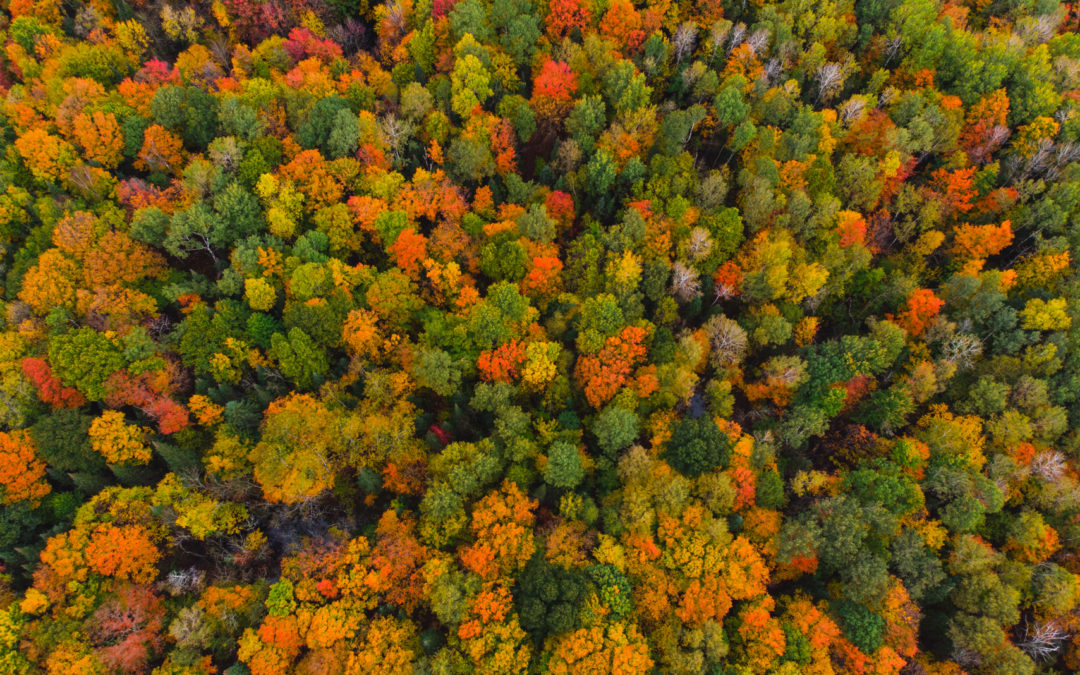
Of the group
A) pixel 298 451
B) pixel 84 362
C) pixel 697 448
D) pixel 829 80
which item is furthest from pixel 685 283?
pixel 84 362

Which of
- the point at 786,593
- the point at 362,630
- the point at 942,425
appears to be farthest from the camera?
the point at 942,425

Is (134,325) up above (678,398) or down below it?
above

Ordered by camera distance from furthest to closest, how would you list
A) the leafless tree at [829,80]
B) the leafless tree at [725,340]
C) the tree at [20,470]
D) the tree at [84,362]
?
the leafless tree at [829,80], the leafless tree at [725,340], the tree at [84,362], the tree at [20,470]

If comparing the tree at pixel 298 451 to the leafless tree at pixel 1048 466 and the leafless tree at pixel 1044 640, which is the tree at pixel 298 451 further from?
the leafless tree at pixel 1048 466

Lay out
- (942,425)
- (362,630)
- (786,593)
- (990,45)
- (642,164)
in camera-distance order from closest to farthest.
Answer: (362,630) → (786,593) → (942,425) → (642,164) → (990,45)

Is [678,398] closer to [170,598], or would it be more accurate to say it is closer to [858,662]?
[858,662]

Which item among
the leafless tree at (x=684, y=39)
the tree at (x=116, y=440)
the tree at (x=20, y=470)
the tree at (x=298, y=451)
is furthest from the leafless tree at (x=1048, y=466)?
the tree at (x=20, y=470)

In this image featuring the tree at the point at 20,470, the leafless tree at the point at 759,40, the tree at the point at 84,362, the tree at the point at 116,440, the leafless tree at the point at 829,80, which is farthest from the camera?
the leafless tree at the point at 759,40

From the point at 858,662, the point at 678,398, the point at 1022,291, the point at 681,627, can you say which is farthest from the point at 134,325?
the point at 1022,291
